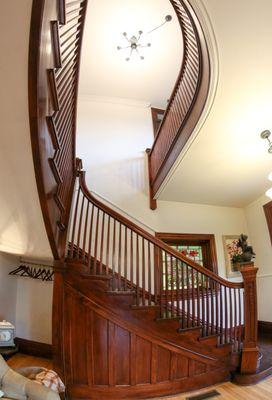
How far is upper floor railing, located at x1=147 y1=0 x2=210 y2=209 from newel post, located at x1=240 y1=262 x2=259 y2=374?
190 cm

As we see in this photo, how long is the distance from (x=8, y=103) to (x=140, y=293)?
2.26 metres

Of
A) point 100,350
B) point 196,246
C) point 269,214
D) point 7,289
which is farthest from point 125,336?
point 269,214

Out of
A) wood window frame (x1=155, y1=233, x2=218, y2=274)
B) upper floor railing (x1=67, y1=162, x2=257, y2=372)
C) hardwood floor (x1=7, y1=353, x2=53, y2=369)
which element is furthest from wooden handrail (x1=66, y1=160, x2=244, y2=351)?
hardwood floor (x1=7, y1=353, x2=53, y2=369)

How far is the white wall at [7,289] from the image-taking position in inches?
138

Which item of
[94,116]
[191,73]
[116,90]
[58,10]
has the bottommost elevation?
[58,10]

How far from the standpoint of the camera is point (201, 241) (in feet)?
14.5

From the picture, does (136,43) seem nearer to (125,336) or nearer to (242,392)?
(125,336)

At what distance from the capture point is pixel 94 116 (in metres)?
4.73

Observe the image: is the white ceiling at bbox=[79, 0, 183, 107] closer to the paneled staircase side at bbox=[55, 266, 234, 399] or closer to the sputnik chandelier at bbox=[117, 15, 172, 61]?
the sputnik chandelier at bbox=[117, 15, 172, 61]

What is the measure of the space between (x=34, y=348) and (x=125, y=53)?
210 inches

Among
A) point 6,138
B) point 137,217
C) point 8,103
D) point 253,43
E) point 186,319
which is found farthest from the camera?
point 137,217

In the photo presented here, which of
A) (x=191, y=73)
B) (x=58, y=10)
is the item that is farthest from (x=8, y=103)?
(x=191, y=73)

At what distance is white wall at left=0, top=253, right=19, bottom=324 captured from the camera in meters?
3.50

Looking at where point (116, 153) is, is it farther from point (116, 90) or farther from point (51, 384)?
point (51, 384)
